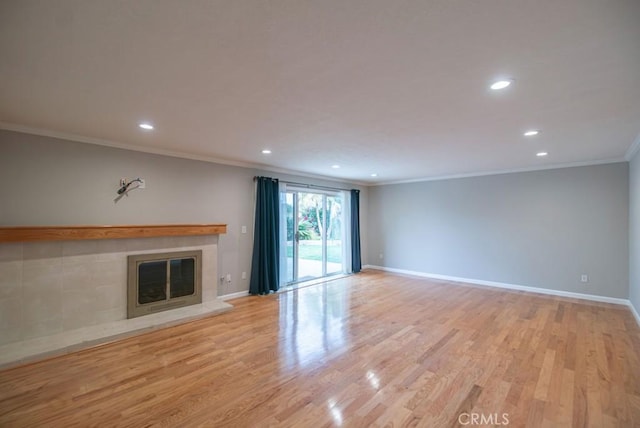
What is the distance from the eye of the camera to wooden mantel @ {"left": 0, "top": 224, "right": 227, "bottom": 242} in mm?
2955

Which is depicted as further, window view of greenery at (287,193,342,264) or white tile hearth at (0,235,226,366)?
window view of greenery at (287,193,342,264)

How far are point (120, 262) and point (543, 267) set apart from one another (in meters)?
7.02

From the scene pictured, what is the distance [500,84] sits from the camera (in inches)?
83.0

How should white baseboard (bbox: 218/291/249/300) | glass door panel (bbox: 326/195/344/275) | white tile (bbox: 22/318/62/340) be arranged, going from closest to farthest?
white tile (bbox: 22/318/62/340) → white baseboard (bbox: 218/291/249/300) → glass door panel (bbox: 326/195/344/275)

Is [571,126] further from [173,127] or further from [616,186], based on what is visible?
[173,127]

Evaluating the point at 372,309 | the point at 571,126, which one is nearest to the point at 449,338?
the point at 372,309

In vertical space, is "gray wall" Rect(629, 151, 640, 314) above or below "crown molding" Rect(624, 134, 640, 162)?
below

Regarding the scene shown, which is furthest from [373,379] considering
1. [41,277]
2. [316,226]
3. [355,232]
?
[355,232]

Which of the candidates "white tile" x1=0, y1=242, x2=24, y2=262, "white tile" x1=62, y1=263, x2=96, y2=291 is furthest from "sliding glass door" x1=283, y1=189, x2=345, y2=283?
"white tile" x1=0, y1=242, x2=24, y2=262

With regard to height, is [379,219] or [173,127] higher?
[173,127]

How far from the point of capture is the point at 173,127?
316 cm

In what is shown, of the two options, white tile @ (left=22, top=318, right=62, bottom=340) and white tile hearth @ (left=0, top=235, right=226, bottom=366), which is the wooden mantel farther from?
white tile @ (left=22, top=318, right=62, bottom=340)

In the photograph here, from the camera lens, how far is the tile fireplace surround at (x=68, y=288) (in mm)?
2941

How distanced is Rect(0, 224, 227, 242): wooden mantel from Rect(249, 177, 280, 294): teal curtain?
79cm
